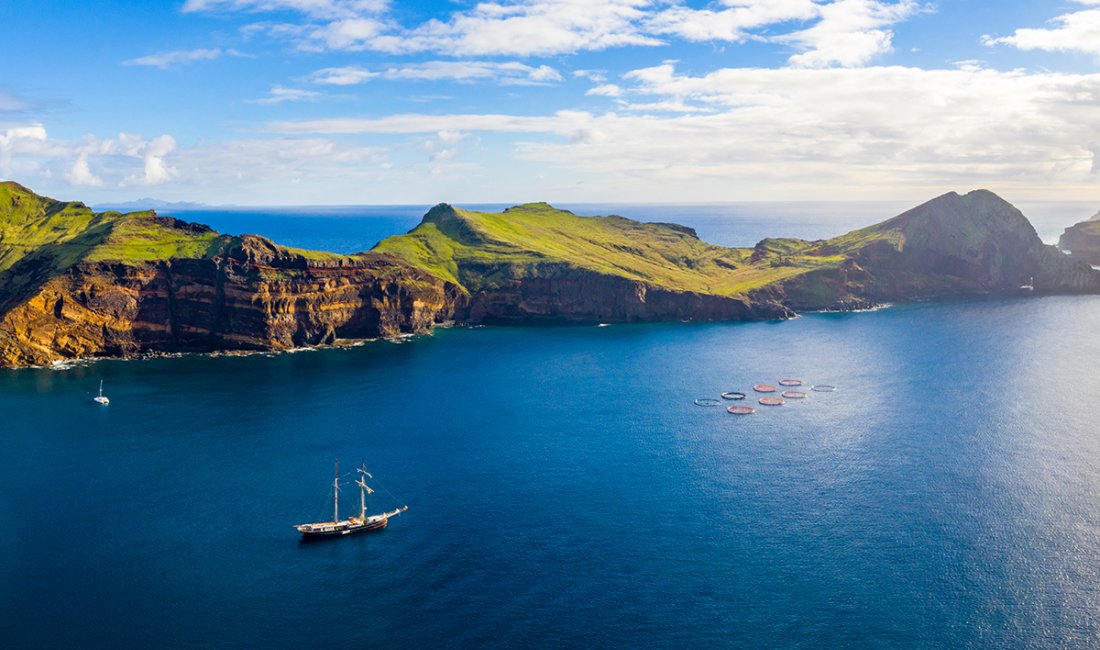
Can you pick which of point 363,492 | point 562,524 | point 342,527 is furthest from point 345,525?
point 562,524

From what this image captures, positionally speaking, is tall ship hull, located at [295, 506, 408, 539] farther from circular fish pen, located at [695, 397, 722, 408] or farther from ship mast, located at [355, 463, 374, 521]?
circular fish pen, located at [695, 397, 722, 408]

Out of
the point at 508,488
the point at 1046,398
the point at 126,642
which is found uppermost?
the point at 1046,398

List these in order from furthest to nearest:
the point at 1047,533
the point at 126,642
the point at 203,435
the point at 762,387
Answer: the point at 762,387 < the point at 203,435 < the point at 1047,533 < the point at 126,642

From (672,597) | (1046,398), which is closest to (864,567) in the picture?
(672,597)

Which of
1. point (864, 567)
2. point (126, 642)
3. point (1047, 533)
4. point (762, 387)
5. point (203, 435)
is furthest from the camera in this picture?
point (762, 387)

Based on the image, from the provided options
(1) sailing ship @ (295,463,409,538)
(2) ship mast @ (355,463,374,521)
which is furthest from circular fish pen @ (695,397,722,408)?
(1) sailing ship @ (295,463,409,538)

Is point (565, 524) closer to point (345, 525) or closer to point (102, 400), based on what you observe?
point (345, 525)

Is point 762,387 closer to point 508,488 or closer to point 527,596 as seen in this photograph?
point 508,488
